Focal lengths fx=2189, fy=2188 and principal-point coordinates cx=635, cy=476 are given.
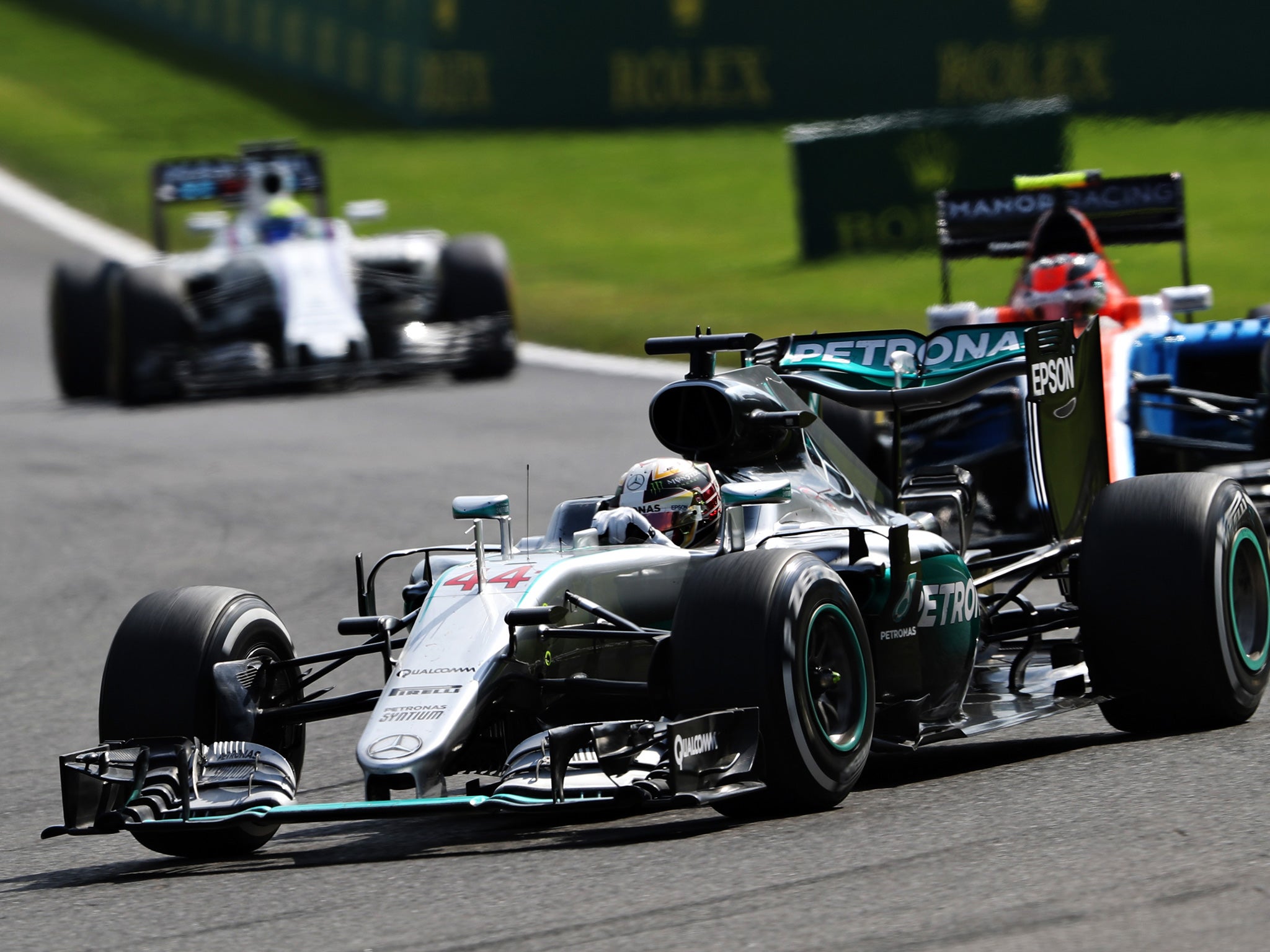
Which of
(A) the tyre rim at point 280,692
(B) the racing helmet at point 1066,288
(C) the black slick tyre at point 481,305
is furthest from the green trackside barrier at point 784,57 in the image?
(A) the tyre rim at point 280,692

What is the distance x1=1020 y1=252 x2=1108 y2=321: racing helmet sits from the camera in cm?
1267

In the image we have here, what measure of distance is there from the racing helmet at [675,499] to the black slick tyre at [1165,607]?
1.23 metres

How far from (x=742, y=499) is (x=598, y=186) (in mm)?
27189

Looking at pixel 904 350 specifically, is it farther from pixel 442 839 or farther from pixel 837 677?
pixel 442 839

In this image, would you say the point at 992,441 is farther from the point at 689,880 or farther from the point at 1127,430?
the point at 689,880

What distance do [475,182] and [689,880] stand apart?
30.2m

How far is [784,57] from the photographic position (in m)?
35.1

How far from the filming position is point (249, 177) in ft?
67.8

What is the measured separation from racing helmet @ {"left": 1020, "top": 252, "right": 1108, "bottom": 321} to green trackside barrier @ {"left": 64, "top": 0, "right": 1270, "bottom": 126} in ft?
62.9

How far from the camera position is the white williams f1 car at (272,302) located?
63.9 feet

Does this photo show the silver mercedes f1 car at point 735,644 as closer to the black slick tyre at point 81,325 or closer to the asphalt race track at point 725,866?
the asphalt race track at point 725,866

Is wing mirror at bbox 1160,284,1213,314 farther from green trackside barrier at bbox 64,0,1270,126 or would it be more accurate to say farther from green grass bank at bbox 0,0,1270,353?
green trackside barrier at bbox 64,0,1270,126

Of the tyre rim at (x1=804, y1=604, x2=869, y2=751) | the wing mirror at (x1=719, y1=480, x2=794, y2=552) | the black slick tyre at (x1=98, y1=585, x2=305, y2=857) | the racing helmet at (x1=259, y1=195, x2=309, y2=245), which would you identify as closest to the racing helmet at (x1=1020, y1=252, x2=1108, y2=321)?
the wing mirror at (x1=719, y1=480, x2=794, y2=552)

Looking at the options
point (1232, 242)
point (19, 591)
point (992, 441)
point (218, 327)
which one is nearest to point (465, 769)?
point (992, 441)
